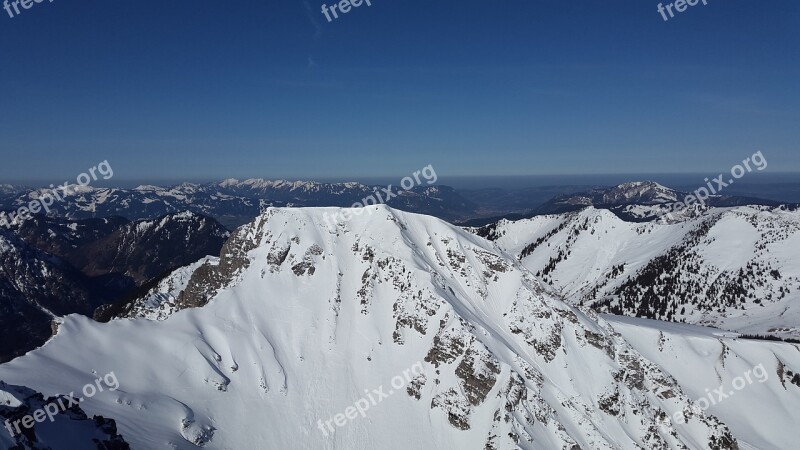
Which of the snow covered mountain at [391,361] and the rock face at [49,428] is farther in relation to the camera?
the snow covered mountain at [391,361]

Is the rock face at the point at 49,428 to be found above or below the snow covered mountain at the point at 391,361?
above

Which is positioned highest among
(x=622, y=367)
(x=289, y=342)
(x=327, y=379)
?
(x=289, y=342)

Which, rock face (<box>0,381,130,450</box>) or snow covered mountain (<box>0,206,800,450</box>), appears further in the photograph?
snow covered mountain (<box>0,206,800,450</box>)

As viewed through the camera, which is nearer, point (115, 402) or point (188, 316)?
point (115, 402)

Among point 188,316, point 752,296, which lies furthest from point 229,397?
point 752,296

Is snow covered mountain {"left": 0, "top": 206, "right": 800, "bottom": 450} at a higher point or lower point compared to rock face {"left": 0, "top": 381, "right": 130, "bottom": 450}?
lower

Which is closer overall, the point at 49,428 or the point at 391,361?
the point at 49,428

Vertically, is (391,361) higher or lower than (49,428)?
lower

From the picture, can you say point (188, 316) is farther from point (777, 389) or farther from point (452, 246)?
point (777, 389)
